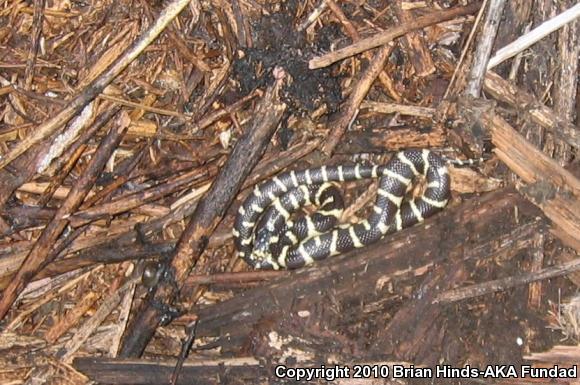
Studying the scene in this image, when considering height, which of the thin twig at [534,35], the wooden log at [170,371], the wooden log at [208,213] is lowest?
the wooden log at [170,371]

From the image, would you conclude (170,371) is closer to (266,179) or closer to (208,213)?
(208,213)

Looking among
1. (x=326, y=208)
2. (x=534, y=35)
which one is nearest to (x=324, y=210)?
(x=326, y=208)

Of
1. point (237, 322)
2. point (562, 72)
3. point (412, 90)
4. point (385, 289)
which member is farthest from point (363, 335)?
point (562, 72)

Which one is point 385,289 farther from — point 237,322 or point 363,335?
point 237,322

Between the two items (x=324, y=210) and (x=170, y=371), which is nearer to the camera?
(x=170, y=371)

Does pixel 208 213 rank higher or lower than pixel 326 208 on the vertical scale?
lower

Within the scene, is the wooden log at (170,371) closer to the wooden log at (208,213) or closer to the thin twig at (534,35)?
the wooden log at (208,213)

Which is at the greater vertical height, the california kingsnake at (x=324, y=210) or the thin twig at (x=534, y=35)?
the thin twig at (x=534, y=35)

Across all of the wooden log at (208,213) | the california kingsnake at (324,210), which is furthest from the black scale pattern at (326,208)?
the wooden log at (208,213)

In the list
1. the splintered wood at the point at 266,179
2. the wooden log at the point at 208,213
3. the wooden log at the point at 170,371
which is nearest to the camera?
the splintered wood at the point at 266,179

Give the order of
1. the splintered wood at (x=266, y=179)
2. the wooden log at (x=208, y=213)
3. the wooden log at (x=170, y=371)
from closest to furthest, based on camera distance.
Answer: the splintered wood at (x=266, y=179), the wooden log at (x=170, y=371), the wooden log at (x=208, y=213)
